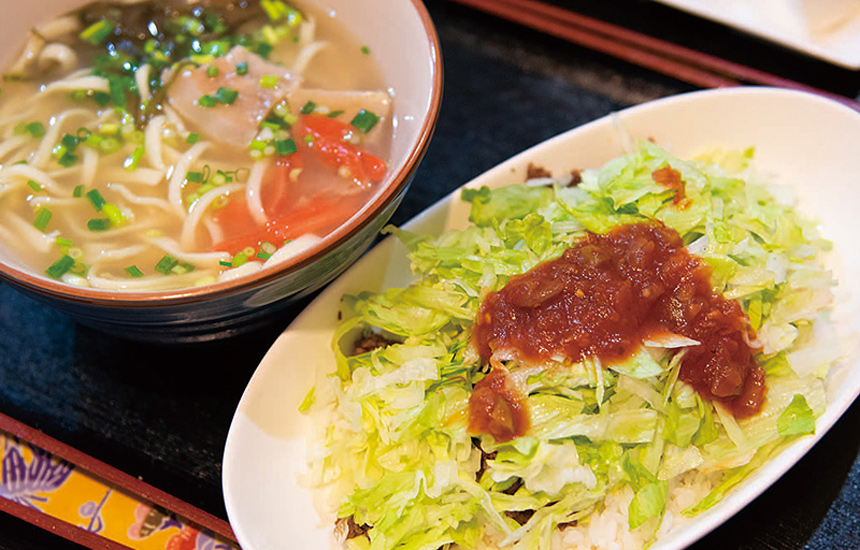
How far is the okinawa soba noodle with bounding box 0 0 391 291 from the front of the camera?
181cm

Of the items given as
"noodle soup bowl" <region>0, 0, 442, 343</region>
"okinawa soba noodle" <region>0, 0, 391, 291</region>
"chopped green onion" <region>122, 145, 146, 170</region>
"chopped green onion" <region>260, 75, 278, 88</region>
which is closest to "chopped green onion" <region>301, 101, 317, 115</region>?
"okinawa soba noodle" <region>0, 0, 391, 291</region>

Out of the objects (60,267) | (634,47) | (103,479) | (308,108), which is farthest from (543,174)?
(103,479)

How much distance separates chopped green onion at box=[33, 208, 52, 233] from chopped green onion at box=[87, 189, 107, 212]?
113 millimetres

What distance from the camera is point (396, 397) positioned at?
5.34 ft

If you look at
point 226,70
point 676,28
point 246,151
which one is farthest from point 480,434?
point 676,28

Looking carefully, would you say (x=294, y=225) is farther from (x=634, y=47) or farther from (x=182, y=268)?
(x=634, y=47)

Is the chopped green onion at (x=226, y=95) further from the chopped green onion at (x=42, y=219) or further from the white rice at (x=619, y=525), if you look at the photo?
the white rice at (x=619, y=525)

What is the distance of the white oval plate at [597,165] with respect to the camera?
5.08ft

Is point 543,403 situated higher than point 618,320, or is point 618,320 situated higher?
point 618,320

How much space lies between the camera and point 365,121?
2018mm

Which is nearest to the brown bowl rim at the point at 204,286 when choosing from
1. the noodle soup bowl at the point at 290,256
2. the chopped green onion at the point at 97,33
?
the noodle soup bowl at the point at 290,256

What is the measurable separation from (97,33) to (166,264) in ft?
3.23

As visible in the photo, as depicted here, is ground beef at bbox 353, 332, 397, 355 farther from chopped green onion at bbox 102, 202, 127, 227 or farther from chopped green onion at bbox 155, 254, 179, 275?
chopped green onion at bbox 102, 202, 127, 227

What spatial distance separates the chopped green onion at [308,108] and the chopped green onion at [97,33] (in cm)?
77
